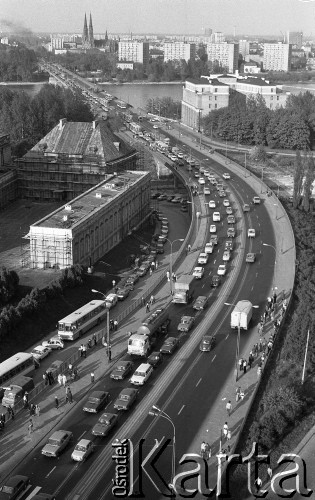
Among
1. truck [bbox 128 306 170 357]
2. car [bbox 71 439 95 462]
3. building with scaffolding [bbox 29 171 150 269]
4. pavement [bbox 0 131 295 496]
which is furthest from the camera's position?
building with scaffolding [bbox 29 171 150 269]

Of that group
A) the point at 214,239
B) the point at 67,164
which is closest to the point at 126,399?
the point at 214,239

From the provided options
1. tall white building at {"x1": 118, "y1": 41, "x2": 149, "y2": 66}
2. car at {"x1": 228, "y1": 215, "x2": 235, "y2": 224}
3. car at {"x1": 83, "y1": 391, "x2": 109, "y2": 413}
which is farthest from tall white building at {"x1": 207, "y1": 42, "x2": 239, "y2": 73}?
car at {"x1": 83, "y1": 391, "x2": 109, "y2": 413}

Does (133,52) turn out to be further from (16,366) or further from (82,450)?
(82,450)

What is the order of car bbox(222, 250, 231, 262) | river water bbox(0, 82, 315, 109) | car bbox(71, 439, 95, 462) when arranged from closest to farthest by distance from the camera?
car bbox(71, 439, 95, 462) < car bbox(222, 250, 231, 262) < river water bbox(0, 82, 315, 109)

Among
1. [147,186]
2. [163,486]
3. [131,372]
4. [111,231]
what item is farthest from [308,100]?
[163,486]

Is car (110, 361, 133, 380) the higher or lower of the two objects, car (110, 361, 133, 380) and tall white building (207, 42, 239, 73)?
the lower

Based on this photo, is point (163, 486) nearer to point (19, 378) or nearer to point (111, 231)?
point (19, 378)

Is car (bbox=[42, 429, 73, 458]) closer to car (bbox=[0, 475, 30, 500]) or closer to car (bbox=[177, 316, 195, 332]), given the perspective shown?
car (bbox=[0, 475, 30, 500])
